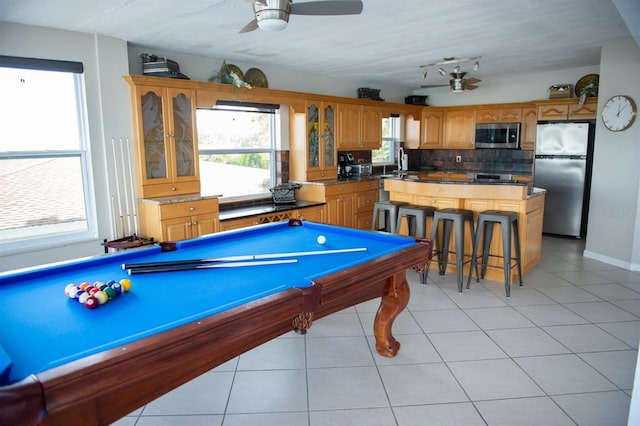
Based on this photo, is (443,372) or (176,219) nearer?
(443,372)

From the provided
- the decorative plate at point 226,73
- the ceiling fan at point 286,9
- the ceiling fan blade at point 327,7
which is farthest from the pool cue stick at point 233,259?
the decorative plate at point 226,73

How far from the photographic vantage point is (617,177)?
4.98 meters

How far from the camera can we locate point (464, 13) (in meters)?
3.46

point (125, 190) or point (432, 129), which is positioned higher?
point (432, 129)

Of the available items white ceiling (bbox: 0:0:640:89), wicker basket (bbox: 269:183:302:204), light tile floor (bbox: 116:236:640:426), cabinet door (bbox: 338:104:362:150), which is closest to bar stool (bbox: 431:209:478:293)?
light tile floor (bbox: 116:236:640:426)

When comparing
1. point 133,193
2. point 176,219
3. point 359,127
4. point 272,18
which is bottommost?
point 176,219

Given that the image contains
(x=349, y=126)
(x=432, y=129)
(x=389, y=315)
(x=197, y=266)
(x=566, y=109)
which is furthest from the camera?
(x=432, y=129)

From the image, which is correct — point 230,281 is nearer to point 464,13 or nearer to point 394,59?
point 464,13

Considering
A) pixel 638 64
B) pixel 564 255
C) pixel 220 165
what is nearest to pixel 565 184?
pixel 564 255

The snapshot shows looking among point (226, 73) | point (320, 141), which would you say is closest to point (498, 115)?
point (320, 141)

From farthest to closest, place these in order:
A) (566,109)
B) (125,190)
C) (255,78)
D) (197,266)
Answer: (566,109), (255,78), (125,190), (197,266)

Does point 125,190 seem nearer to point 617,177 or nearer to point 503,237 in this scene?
point 503,237

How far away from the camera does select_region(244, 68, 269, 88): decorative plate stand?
5418 mm

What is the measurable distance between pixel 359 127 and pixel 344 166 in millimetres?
664
